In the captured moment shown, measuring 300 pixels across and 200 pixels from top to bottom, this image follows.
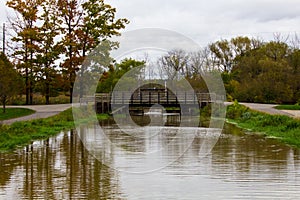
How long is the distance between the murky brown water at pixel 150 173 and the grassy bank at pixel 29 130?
2.62 ft

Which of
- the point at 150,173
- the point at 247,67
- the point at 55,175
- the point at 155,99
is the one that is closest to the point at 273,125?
the point at 150,173

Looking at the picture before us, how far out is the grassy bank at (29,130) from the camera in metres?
18.3

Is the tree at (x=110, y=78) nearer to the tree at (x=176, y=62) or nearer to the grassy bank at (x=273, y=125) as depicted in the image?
the tree at (x=176, y=62)

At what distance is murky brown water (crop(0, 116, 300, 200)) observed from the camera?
9.68 meters

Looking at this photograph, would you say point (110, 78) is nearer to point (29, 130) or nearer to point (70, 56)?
point (70, 56)

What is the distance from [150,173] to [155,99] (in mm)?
32611

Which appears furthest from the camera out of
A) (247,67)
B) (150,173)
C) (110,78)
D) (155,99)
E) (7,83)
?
(247,67)

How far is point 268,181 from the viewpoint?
1077 centimetres

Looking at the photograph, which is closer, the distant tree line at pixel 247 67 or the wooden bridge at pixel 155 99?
the wooden bridge at pixel 155 99

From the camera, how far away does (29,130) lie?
2230 centimetres

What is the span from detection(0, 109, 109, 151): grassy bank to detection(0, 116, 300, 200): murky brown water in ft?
2.62

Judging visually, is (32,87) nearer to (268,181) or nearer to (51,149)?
(51,149)

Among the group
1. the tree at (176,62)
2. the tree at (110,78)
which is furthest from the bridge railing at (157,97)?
the tree at (176,62)

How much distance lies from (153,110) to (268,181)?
3992 cm
